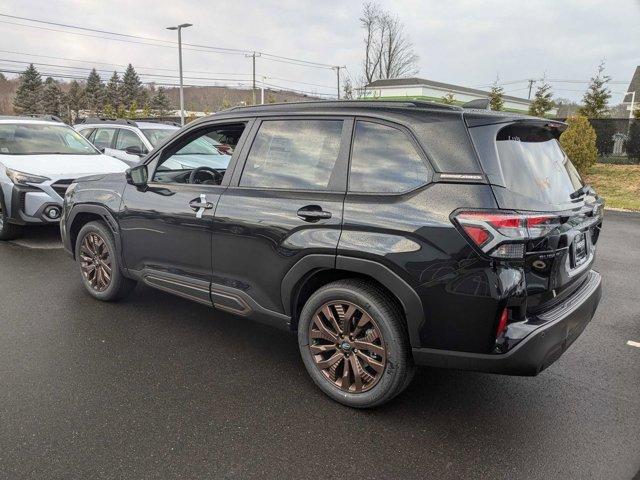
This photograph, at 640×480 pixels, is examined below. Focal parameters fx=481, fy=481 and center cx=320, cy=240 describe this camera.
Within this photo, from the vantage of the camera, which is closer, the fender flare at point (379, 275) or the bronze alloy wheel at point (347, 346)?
the fender flare at point (379, 275)

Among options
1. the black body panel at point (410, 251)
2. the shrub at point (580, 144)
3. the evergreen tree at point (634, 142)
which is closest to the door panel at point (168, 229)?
the black body panel at point (410, 251)

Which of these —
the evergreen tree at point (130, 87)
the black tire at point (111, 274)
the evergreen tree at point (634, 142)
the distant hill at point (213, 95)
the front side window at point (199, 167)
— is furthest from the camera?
the evergreen tree at point (130, 87)

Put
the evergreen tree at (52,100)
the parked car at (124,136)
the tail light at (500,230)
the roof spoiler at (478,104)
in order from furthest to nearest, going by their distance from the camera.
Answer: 1. the evergreen tree at (52,100)
2. the parked car at (124,136)
3. the roof spoiler at (478,104)
4. the tail light at (500,230)

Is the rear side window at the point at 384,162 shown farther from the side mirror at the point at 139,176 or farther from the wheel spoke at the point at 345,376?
the side mirror at the point at 139,176

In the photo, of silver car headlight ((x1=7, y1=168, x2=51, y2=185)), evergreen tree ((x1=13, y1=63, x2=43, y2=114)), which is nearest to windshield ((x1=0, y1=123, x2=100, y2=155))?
silver car headlight ((x1=7, y1=168, x2=51, y2=185))

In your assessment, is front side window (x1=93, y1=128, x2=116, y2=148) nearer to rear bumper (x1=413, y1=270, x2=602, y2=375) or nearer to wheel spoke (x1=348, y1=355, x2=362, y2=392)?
wheel spoke (x1=348, y1=355, x2=362, y2=392)

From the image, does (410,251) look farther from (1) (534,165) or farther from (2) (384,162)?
(1) (534,165)

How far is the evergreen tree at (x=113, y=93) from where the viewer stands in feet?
230

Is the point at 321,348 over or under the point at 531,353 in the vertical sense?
under

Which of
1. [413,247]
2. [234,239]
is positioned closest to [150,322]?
[234,239]

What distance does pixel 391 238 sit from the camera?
8.65 ft

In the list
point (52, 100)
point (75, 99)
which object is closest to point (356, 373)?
point (75, 99)

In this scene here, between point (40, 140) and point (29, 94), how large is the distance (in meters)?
67.6

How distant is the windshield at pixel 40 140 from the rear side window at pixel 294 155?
5610mm
